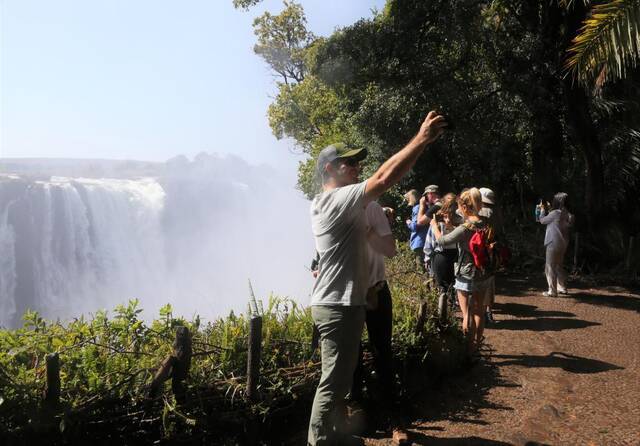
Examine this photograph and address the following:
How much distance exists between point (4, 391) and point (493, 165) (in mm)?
10592

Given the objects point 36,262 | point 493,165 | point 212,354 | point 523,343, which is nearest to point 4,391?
point 212,354

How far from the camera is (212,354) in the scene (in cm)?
349

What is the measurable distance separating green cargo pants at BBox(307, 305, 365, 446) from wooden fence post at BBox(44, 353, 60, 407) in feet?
4.63

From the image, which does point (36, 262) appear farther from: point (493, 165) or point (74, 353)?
point (74, 353)

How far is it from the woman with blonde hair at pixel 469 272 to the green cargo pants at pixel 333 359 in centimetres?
216

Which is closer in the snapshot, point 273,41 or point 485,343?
point 485,343

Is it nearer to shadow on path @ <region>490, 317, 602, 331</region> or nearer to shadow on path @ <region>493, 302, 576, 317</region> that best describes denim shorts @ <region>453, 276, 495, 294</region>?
shadow on path @ <region>490, 317, 602, 331</region>

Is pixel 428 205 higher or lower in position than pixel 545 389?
higher

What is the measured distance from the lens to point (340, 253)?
2.53 meters

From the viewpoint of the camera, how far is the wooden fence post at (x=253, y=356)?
10.7 feet

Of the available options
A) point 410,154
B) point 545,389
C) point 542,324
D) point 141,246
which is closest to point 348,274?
point 410,154

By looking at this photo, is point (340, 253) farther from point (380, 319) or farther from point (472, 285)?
point (472, 285)

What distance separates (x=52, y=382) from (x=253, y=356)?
3.83ft

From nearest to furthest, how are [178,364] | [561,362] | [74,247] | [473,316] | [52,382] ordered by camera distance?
[52,382] < [178,364] < [473,316] < [561,362] < [74,247]
